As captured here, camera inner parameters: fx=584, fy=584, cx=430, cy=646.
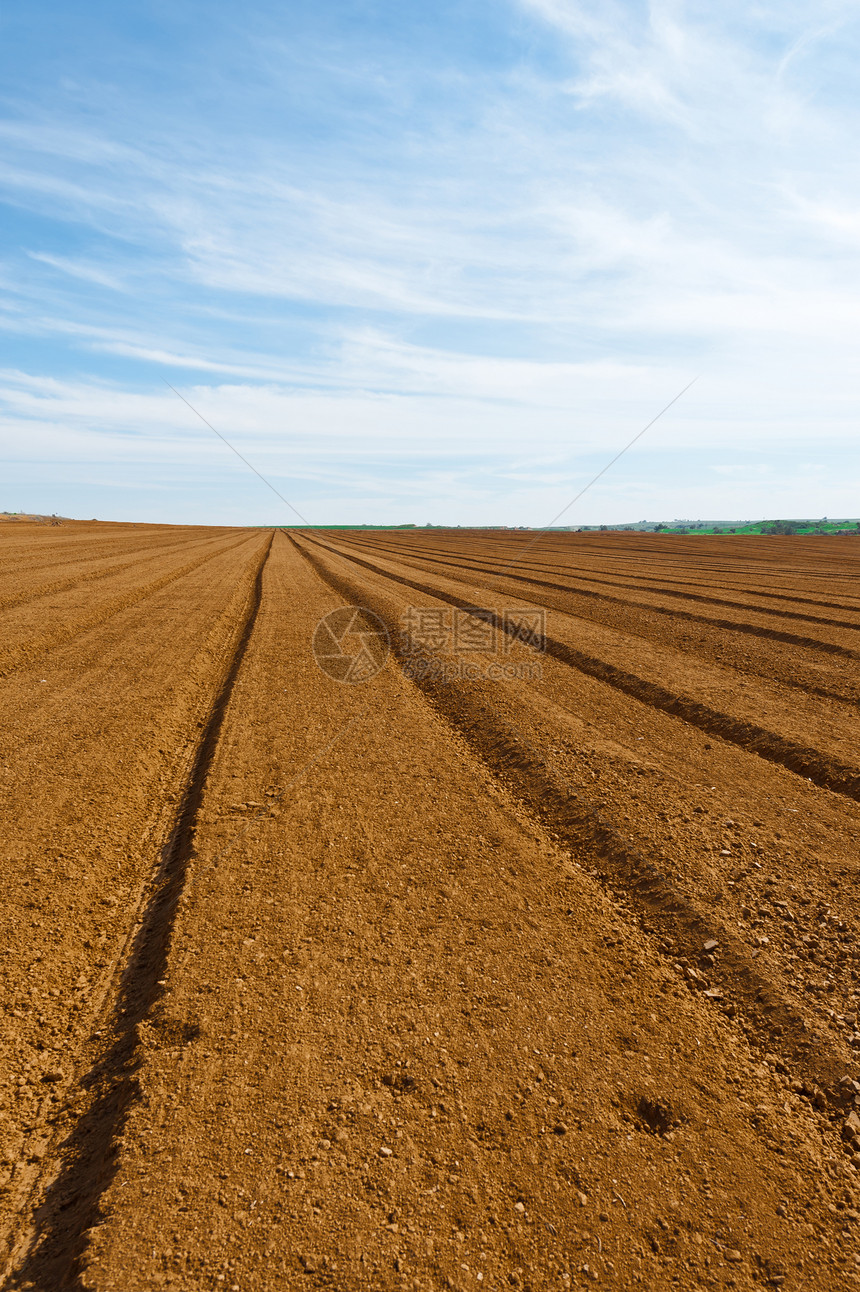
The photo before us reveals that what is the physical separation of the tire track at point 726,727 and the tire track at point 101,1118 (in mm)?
6596

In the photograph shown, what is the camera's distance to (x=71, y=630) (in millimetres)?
12203

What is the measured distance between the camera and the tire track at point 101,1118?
7.74 ft

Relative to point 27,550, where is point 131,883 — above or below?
below

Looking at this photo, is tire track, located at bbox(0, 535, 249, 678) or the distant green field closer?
tire track, located at bbox(0, 535, 249, 678)

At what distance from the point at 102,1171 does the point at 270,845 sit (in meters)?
Result: 2.51

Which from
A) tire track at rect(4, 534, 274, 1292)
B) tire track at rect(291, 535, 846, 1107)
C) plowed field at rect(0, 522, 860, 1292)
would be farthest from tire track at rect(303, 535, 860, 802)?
tire track at rect(4, 534, 274, 1292)

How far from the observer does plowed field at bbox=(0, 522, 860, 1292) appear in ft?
7.93

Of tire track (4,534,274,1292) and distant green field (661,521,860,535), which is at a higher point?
distant green field (661,521,860,535)

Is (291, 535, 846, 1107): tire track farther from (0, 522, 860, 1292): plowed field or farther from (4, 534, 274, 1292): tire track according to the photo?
(4, 534, 274, 1292): tire track

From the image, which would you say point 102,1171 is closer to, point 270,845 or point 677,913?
point 270,845

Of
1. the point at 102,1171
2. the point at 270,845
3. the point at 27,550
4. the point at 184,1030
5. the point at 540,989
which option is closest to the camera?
the point at 102,1171

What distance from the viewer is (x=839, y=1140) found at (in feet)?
9.41

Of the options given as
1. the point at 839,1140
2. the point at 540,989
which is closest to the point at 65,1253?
the point at 540,989

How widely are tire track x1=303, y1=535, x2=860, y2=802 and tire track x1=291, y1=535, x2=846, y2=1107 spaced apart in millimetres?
2741
